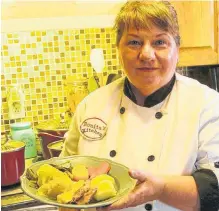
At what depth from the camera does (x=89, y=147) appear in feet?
3.48

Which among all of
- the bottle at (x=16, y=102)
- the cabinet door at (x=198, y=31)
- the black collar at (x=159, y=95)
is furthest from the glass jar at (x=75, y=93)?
the black collar at (x=159, y=95)

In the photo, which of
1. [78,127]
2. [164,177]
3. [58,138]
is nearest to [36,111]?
[58,138]

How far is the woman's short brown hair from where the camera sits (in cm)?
97

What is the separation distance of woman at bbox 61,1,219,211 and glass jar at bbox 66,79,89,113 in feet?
2.53

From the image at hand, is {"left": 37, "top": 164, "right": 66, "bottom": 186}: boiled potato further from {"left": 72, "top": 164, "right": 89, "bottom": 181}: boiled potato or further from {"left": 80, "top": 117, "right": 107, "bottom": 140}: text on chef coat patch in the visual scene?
{"left": 80, "top": 117, "right": 107, "bottom": 140}: text on chef coat patch

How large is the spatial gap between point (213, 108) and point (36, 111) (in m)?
1.06

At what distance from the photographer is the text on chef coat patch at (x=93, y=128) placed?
3.49ft

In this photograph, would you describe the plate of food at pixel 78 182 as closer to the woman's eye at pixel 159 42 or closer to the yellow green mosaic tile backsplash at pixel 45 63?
the woman's eye at pixel 159 42

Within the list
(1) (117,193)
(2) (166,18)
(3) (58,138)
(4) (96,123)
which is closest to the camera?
(1) (117,193)

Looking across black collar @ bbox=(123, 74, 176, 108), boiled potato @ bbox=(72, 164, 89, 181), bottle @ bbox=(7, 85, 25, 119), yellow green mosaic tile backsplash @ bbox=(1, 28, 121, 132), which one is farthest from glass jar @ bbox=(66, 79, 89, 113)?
boiled potato @ bbox=(72, 164, 89, 181)

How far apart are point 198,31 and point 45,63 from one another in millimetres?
669

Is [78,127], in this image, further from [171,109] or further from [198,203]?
[198,203]

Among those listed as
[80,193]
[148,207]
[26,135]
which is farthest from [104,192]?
[26,135]

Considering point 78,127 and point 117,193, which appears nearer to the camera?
point 117,193
